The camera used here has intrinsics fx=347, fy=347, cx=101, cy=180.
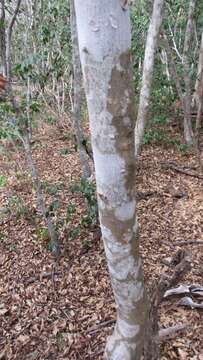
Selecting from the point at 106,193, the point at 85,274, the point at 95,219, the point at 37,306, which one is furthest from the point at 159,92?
the point at 106,193

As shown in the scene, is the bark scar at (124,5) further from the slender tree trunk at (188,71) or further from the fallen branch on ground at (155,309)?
the slender tree trunk at (188,71)

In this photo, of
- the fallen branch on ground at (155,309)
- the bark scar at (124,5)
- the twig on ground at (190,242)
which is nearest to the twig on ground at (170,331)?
the fallen branch on ground at (155,309)

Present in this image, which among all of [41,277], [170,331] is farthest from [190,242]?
[41,277]

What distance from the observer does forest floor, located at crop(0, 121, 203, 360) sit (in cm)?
259

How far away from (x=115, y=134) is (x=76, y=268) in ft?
7.56

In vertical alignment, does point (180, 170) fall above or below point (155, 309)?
below

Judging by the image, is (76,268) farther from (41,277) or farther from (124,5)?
(124,5)

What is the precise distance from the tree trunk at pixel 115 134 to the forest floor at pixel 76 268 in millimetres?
963

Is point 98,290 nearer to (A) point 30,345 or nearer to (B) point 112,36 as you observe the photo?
(A) point 30,345

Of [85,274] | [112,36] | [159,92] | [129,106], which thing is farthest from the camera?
[159,92]

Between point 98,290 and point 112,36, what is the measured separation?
239cm

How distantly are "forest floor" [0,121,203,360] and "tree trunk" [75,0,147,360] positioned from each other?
963 millimetres

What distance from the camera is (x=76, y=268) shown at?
3340 millimetres

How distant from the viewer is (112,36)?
115 centimetres
